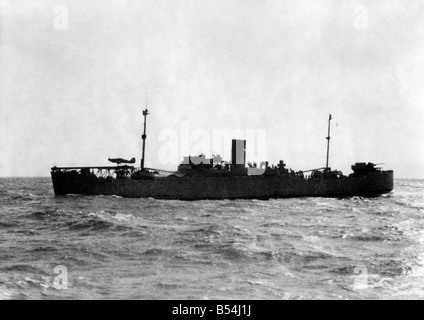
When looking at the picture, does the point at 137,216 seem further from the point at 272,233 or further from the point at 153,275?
the point at 153,275

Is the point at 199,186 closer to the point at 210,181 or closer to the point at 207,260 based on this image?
the point at 210,181

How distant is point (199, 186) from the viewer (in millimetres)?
42438

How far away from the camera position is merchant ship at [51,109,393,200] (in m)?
41.0

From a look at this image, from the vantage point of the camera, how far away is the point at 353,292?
999 centimetres

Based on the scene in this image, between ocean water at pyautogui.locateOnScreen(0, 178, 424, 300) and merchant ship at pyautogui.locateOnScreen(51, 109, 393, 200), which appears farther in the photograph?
merchant ship at pyautogui.locateOnScreen(51, 109, 393, 200)

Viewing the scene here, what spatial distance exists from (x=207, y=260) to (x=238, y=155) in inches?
1365

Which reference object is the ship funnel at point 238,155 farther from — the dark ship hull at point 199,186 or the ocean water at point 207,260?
the ocean water at point 207,260

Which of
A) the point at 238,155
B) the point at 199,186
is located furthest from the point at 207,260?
the point at 238,155

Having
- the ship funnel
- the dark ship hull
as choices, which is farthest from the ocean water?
the ship funnel

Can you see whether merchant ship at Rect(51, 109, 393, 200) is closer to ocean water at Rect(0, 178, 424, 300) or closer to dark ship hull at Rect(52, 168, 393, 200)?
dark ship hull at Rect(52, 168, 393, 200)

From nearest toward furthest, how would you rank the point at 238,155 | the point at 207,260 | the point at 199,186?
the point at 207,260, the point at 199,186, the point at 238,155

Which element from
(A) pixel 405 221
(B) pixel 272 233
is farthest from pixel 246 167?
(B) pixel 272 233

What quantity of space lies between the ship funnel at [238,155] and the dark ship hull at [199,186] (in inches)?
52.1

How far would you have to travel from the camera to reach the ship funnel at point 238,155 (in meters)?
45.6
